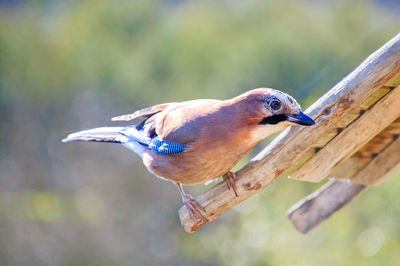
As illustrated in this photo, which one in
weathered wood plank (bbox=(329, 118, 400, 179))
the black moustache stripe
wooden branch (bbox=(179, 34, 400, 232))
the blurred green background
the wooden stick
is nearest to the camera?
wooden branch (bbox=(179, 34, 400, 232))

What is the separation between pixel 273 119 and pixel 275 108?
0.07 meters

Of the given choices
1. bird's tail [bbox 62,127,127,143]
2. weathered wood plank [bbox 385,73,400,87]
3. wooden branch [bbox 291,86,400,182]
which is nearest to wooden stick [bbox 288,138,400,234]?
wooden branch [bbox 291,86,400,182]

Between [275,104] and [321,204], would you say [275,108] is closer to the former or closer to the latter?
[275,104]

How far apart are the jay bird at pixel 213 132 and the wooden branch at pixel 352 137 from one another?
15.0 inches

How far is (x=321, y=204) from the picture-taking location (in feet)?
13.4

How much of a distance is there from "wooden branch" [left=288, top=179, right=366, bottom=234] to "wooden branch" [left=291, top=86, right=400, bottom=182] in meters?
0.78

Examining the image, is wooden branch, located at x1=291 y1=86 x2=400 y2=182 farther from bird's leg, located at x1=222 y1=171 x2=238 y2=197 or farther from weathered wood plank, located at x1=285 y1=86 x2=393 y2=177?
bird's leg, located at x1=222 y1=171 x2=238 y2=197

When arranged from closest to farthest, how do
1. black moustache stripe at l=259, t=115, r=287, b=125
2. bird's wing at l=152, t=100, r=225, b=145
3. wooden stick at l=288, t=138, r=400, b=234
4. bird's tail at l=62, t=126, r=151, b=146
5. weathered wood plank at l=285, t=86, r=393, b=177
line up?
1. black moustache stripe at l=259, t=115, r=287, b=125
2. weathered wood plank at l=285, t=86, r=393, b=177
3. bird's wing at l=152, t=100, r=225, b=145
4. bird's tail at l=62, t=126, r=151, b=146
5. wooden stick at l=288, t=138, r=400, b=234

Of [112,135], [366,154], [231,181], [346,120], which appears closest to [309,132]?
[346,120]

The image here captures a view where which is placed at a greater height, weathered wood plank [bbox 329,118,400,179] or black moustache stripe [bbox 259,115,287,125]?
black moustache stripe [bbox 259,115,287,125]

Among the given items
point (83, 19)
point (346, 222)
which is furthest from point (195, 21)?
point (346, 222)

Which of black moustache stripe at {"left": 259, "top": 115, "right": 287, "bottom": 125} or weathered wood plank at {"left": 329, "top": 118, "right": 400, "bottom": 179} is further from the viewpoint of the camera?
weathered wood plank at {"left": 329, "top": 118, "right": 400, "bottom": 179}

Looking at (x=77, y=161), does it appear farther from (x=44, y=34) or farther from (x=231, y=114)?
(x=231, y=114)

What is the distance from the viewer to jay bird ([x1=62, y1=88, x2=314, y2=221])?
2959 mm
